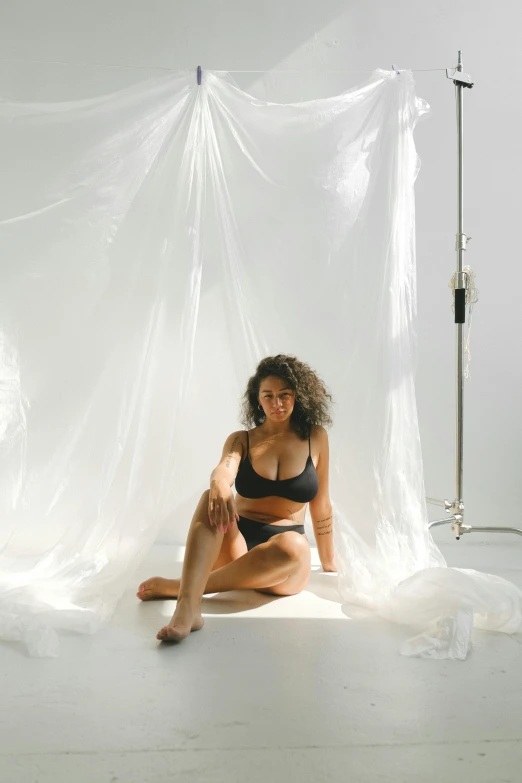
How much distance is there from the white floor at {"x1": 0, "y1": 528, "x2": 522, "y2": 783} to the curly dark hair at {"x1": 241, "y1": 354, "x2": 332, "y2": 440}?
56 centimetres

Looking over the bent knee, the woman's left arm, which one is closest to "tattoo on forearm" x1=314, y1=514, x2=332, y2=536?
the woman's left arm

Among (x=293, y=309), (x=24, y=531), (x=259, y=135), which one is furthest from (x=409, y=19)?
(x=24, y=531)

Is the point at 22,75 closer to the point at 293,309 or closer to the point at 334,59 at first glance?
the point at 334,59

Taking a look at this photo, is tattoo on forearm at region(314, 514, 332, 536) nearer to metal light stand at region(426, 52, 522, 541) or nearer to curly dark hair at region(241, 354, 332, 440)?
curly dark hair at region(241, 354, 332, 440)

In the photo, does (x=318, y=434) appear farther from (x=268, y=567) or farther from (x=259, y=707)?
(x=259, y=707)

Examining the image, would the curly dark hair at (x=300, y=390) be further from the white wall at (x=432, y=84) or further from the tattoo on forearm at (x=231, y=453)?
the white wall at (x=432, y=84)

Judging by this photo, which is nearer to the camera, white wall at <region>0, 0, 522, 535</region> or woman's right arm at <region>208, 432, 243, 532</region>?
woman's right arm at <region>208, 432, 243, 532</region>

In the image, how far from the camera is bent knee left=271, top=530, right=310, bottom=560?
1.85 m

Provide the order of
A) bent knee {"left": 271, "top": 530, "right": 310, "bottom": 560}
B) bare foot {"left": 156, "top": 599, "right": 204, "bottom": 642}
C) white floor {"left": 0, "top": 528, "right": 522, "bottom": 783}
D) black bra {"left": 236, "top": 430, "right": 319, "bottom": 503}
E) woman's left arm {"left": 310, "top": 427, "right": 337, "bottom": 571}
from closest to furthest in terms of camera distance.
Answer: white floor {"left": 0, "top": 528, "right": 522, "bottom": 783} → bare foot {"left": 156, "top": 599, "right": 204, "bottom": 642} → bent knee {"left": 271, "top": 530, "right": 310, "bottom": 560} → black bra {"left": 236, "top": 430, "right": 319, "bottom": 503} → woman's left arm {"left": 310, "top": 427, "right": 337, "bottom": 571}

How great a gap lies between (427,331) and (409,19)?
1144 mm

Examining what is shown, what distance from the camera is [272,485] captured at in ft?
6.61

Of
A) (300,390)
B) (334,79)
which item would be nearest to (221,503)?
(300,390)

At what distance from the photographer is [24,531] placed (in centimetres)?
201

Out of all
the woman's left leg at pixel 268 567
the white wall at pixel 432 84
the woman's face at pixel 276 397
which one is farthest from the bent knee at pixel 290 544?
the white wall at pixel 432 84
